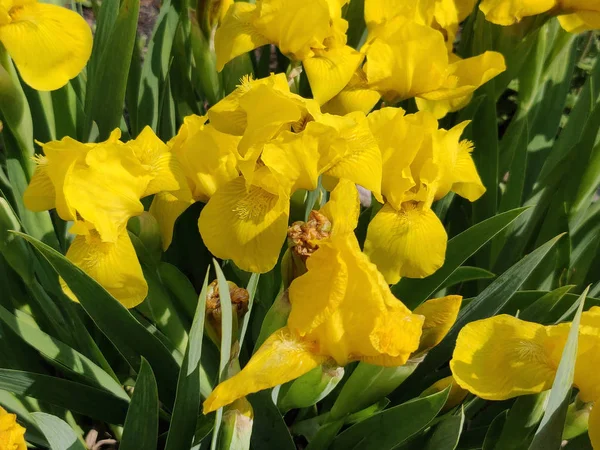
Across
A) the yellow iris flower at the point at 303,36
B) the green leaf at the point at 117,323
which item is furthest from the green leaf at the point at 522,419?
the yellow iris flower at the point at 303,36

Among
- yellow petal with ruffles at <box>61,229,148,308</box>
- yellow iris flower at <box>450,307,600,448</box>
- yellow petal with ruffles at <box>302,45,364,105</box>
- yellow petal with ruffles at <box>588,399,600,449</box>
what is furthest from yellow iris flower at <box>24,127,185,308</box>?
yellow petal with ruffles at <box>588,399,600,449</box>

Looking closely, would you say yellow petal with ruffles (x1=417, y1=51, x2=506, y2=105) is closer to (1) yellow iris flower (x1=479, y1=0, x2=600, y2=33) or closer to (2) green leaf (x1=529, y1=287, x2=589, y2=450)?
(1) yellow iris flower (x1=479, y1=0, x2=600, y2=33)

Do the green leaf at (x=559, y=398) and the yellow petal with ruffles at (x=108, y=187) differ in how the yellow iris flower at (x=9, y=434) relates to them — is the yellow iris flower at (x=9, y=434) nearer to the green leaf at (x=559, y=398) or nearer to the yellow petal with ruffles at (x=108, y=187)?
the yellow petal with ruffles at (x=108, y=187)

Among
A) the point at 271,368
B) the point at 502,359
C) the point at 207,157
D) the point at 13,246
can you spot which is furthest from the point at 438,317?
the point at 13,246

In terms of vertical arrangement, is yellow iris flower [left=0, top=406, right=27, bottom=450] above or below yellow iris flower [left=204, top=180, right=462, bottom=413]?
below

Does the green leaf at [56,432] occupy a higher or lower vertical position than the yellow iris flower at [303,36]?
lower

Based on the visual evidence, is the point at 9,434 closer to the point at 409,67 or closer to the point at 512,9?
the point at 409,67

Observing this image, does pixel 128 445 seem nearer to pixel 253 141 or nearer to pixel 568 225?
pixel 253 141
